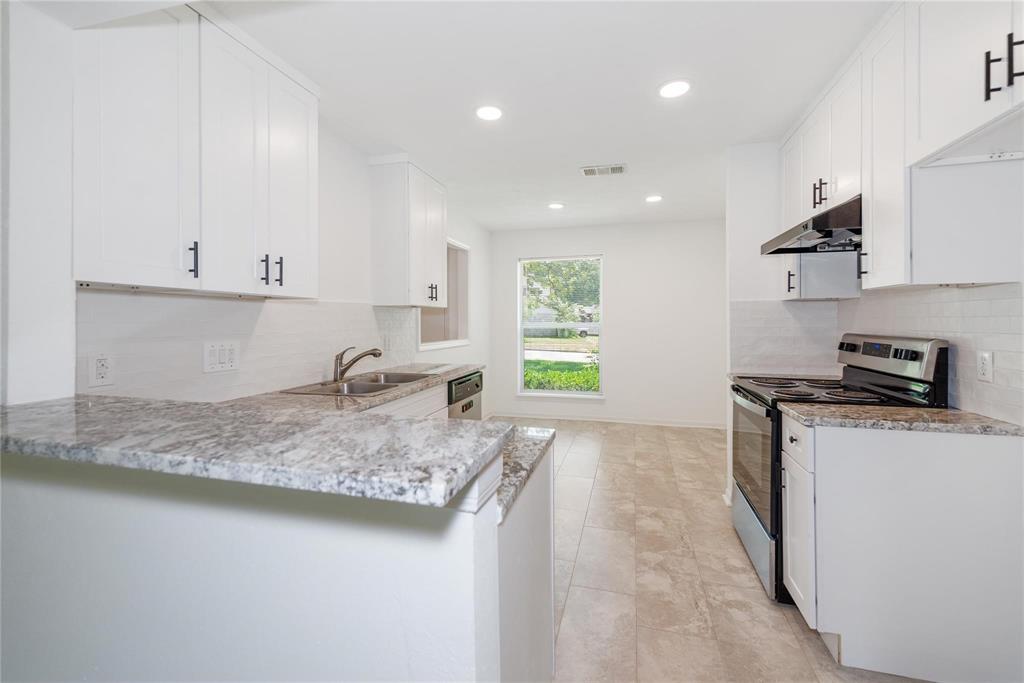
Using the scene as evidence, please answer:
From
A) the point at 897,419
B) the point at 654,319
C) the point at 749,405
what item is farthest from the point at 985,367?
the point at 654,319

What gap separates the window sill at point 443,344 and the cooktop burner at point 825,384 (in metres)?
2.96

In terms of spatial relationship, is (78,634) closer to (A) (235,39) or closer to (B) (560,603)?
(B) (560,603)

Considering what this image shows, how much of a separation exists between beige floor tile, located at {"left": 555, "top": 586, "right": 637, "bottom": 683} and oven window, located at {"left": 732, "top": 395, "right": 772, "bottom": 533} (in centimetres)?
80

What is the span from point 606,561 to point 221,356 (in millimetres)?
2202

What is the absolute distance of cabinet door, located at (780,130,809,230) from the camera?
2576 mm

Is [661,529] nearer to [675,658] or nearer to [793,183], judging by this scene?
[675,658]

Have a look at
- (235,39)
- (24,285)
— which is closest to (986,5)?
(235,39)

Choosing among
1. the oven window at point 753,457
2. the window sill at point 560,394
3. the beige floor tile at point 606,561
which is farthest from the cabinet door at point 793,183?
the window sill at point 560,394

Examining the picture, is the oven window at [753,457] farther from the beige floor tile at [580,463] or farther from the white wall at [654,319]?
the white wall at [654,319]

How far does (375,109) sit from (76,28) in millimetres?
1440

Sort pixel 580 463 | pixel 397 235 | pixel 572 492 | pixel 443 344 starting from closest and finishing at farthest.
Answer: pixel 397 235 < pixel 572 492 < pixel 580 463 < pixel 443 344

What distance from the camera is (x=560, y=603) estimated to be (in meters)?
2.07

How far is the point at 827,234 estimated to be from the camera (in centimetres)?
209

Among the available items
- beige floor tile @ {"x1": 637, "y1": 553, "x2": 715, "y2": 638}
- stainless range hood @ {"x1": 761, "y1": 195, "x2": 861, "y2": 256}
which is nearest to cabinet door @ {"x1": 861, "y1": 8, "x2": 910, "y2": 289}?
stainless range hood @ {"x1": 761, "y1": 195, "x2": 861, "y2": 256}
